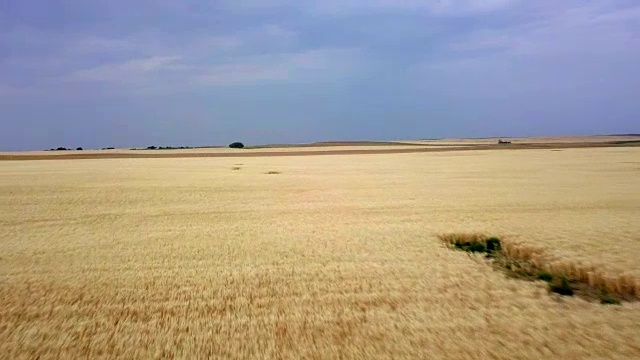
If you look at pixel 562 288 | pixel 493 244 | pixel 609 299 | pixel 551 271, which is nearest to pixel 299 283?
pixel 562 288

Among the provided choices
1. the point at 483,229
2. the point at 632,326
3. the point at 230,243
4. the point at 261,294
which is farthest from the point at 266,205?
the point at 632,326

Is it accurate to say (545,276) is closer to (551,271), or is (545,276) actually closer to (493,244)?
(551,271)

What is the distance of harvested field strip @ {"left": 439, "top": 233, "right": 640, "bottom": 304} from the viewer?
996cm

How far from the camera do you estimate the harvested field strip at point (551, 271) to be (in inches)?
392

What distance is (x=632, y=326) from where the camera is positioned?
8.12m

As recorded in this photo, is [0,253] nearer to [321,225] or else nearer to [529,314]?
[321,225]

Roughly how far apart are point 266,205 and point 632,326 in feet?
56.3

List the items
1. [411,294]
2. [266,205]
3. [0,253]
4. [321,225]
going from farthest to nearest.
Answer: [266,205], [321,225], [0,253], [411,294]

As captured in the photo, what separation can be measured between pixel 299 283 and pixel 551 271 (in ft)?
19.3

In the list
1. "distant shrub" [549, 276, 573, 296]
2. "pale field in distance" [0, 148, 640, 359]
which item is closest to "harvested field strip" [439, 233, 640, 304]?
"distant shrub" [549, 276, 573, 296]

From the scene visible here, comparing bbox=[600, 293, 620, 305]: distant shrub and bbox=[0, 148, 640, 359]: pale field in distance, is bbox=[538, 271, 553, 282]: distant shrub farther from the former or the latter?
bbox=[600, 293, 620, 305]: distant shrub

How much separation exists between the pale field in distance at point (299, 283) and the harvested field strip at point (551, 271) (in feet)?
1.43

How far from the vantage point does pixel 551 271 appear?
11.5m

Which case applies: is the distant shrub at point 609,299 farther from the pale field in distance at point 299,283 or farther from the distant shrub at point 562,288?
the distant shrub at point 562,288
